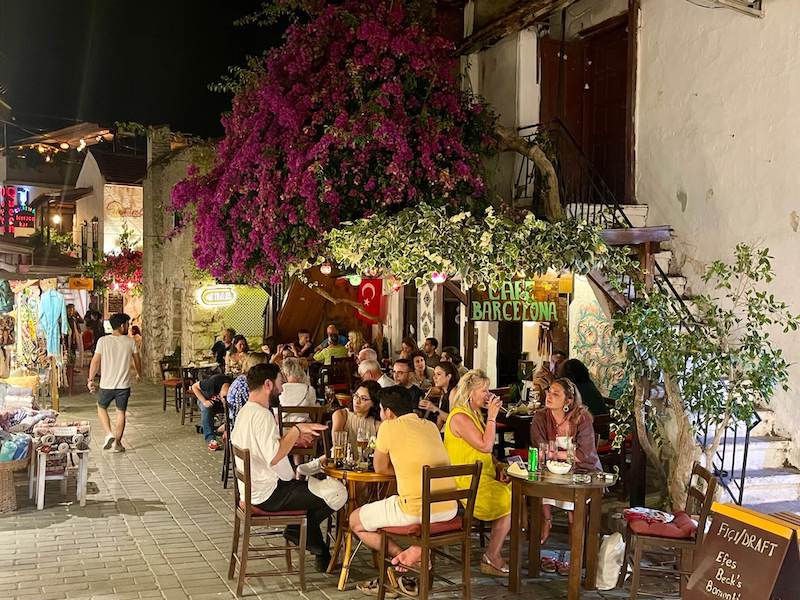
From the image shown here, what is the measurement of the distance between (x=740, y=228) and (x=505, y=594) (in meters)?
4.88

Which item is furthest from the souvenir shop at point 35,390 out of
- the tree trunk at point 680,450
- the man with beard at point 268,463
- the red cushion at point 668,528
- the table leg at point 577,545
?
the tree trunk at point 680,450

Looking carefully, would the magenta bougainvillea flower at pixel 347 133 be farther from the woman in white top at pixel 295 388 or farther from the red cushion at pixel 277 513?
the red cushion at pixel 277 513

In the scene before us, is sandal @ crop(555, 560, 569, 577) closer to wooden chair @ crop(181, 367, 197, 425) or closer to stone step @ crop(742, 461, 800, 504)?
stone step @ crop(742, 461, 800, 504)

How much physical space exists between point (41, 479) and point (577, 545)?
210 inches

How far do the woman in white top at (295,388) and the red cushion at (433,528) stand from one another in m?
3.43

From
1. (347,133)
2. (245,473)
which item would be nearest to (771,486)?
(245,473)

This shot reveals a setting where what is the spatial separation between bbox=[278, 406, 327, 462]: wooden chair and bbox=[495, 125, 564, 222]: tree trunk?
3.65 metres

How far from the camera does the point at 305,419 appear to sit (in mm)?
9039

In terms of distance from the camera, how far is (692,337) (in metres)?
7.02

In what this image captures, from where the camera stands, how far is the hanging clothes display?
51.2ft

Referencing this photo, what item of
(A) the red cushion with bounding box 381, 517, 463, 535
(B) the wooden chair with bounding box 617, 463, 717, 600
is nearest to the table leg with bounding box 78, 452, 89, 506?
(A) the red cushion with bounding box 381, 517, 463, 535

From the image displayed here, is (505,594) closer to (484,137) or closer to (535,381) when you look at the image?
(535,381)

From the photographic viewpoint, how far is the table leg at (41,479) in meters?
8.34

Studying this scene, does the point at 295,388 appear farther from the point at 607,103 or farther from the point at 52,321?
the point at 52,321
